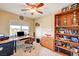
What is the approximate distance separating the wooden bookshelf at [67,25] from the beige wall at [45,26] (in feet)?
0.33

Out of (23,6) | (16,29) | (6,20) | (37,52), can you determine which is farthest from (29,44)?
(23,6)

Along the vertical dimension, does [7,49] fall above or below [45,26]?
below

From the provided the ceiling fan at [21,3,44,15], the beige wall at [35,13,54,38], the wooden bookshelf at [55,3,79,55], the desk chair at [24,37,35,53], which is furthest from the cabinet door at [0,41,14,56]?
the wooden bookshelf at [55,3,79,55]

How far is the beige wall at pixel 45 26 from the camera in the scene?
195cm

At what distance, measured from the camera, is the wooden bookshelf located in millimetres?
1799

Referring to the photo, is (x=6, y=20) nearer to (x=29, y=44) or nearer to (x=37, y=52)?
(x=29, y=44)

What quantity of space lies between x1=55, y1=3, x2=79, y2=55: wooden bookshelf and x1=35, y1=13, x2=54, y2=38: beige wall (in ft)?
0.33

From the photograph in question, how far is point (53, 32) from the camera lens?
1.97m

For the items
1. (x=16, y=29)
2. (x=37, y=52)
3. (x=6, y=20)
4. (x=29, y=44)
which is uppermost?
(x=6, y=20)

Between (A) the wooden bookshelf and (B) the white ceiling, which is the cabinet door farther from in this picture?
(A) the wooden bookshelf

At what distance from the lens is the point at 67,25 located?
72.7 inches

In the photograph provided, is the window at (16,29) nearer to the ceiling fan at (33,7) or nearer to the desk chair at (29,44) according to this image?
the desk chair at (29,44)

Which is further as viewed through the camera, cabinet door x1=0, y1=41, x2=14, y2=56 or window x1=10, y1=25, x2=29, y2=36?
window x1=10, y1=25, x2=29, y2=36

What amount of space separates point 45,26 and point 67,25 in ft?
1.40
